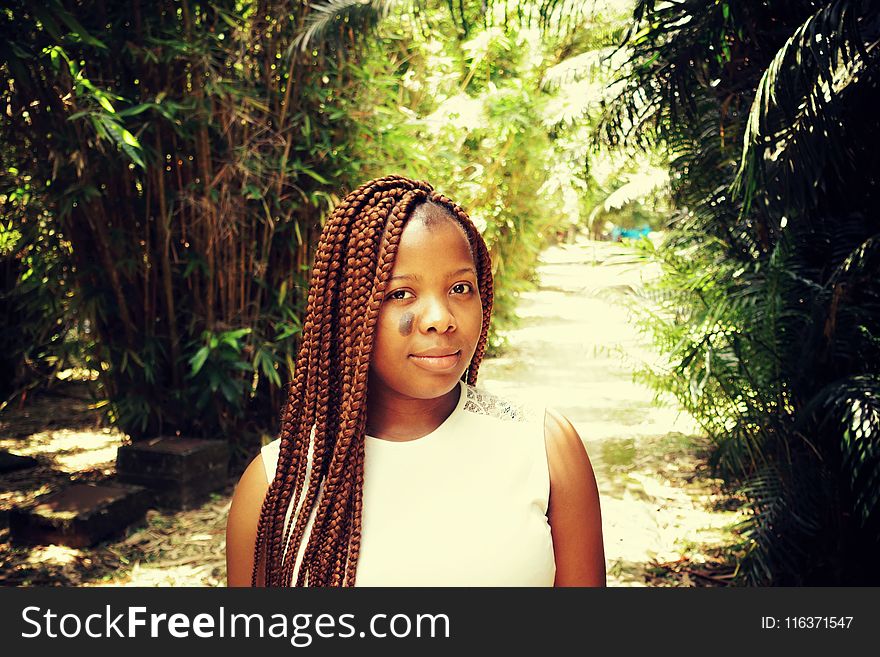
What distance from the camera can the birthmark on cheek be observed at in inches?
45.7

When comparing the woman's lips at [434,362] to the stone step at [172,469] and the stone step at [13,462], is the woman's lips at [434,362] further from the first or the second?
the stone step at [13,462]

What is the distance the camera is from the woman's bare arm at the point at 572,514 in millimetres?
1204

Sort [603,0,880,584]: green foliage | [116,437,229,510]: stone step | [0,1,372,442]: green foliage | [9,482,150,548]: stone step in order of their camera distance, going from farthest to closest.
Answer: [116,437,229,510]: stone step → [0,1,372,442]: green foliage → [9,482,150,548]: stone step → [603,0,880,584]: green foliage

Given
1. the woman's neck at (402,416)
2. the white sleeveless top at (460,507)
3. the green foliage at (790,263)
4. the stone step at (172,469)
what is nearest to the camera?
the white sleeveless top at (460,507)

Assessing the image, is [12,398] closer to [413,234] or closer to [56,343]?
[56,343]

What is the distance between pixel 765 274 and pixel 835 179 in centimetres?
44

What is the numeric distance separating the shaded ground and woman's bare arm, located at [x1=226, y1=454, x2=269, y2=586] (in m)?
2.51

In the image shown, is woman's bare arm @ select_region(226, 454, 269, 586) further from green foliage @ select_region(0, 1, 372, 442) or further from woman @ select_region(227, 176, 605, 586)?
green foliage @ select_region(0, 1, 372, 442)

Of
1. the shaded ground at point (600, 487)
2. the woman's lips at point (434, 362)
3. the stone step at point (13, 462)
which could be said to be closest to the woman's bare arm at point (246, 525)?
the woman's lips at point (434, 362)

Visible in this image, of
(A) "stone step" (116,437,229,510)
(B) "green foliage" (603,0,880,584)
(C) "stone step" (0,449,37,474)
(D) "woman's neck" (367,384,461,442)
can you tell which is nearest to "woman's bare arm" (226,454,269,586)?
(D) "woman's neck" (367,384,461,442)

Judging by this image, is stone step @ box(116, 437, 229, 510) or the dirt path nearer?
the dirt path

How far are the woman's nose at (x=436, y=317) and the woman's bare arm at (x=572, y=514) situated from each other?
0.25 meters

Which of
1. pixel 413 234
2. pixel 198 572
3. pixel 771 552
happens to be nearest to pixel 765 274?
pixel 771 552

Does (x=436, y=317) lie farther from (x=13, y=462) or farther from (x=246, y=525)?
(x=13, y=462)
